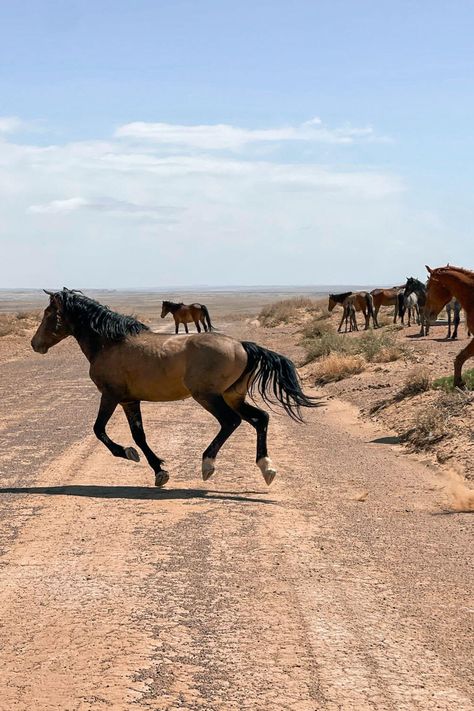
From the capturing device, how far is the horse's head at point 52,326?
1116cm

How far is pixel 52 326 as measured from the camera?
11.2 meters

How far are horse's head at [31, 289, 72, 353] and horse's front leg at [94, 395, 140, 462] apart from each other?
107cm

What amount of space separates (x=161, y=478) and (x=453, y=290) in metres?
6.40

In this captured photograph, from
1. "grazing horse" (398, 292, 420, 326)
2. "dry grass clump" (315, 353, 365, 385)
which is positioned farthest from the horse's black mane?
"grazing horse" (398, 292, 420, 326)

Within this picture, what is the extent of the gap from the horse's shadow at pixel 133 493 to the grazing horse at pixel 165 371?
26 cm

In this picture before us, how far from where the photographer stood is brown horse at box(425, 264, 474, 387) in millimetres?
14398

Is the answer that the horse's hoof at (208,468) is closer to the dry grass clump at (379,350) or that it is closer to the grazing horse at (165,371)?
the grazing horse at (165,371)

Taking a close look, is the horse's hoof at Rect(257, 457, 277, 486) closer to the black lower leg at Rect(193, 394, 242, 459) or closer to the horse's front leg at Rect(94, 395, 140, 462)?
the black lower leg at Rect(193, 394, 242, 459)

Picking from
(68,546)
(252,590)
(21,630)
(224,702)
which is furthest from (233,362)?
(224,702)

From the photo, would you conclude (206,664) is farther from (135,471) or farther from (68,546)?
(135,471)

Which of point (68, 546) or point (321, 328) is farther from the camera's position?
point (321, 328)

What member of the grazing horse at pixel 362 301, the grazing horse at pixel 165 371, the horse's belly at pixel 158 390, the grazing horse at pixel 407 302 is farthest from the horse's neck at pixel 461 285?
the grazing horse at pixel 362 301

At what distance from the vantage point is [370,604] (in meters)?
6.21

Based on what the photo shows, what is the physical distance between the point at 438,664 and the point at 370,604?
3.58 feet
